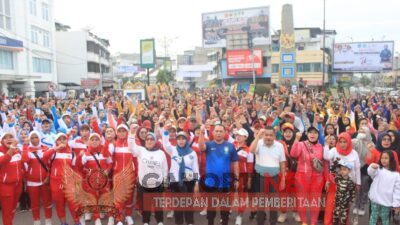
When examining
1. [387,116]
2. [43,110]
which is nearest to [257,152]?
[387,116]

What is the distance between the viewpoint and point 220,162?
5148mm

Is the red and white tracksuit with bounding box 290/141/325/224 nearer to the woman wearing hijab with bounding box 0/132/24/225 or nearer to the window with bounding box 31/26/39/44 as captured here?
the woman wearing hijab with bounding box 0/132/24/225

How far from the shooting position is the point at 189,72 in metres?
37.4

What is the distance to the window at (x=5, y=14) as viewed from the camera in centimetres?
3030

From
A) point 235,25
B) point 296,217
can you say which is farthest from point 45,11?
point 296,217

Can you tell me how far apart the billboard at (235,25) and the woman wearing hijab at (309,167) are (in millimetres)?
40689

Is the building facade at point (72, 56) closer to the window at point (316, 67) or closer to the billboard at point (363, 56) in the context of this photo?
the window at point (316, 67)

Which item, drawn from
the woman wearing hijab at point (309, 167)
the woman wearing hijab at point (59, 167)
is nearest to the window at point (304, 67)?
the woman wearing hijab at point (309, 167)

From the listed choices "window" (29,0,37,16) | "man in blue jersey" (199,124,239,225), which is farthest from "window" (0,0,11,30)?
"man in blue jersey" (199,124,239,225)

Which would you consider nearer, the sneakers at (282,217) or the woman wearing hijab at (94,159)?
the woman wearing hijab at (94,159)

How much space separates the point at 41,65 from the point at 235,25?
74.2 ft

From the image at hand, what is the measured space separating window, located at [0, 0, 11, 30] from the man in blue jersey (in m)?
30.8

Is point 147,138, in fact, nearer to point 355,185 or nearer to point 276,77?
point 355,185

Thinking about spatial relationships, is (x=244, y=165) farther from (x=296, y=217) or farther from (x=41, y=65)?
(x=41, y=65)
